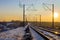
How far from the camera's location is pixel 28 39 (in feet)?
59.1
